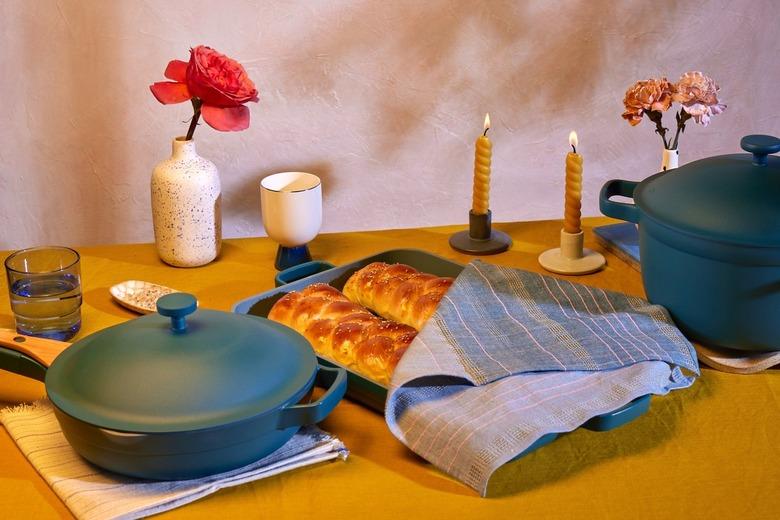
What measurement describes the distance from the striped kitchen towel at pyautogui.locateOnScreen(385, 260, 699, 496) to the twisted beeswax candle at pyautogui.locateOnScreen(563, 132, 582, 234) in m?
0.23

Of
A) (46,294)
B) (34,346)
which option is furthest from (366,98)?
(34,346)

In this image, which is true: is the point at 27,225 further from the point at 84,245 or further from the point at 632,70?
the point at 632,70

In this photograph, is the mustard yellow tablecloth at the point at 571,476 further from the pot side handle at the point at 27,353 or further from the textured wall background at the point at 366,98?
the textured wall background at the point at 366,98

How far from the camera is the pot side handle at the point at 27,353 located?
1070 mm

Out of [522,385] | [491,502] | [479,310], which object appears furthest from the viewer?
[479,310]

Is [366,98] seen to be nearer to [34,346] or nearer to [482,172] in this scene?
[482,172]

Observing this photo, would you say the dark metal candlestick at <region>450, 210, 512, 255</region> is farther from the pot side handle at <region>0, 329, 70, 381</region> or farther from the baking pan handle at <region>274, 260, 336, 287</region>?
the pot side handle at <region>0, 329, 70, 381</region>

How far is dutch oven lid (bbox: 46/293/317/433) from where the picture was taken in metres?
0.90

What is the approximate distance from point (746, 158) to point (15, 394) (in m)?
0.94

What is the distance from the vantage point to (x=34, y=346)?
1084 mm

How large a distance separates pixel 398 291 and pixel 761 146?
0.49 meters

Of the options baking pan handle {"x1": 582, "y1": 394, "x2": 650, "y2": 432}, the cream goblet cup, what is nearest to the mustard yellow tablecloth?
baking pan handle {"x1": 582, "y1": 394, "x2": 650, "y2": 432}

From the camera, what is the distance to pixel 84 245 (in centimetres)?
169

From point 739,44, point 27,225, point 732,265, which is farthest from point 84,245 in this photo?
point 739,44
